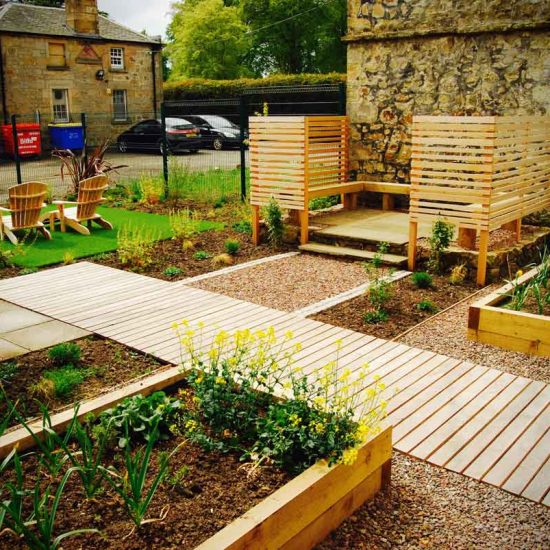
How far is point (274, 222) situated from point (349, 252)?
4.02ft

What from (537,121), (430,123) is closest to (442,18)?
(537,121)

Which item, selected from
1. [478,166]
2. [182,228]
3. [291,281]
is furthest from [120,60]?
[478,166]

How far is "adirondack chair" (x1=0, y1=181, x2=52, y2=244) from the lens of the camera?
945 cm

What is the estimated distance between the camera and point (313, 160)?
1009 cm

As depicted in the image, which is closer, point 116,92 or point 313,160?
point 313,160

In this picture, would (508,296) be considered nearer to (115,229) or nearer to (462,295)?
(462,295)

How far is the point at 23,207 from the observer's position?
9.59 meters

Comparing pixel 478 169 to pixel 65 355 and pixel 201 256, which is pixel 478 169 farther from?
pixel 65 355

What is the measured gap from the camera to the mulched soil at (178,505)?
287 cm

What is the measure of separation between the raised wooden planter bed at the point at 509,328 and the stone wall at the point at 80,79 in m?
24.4

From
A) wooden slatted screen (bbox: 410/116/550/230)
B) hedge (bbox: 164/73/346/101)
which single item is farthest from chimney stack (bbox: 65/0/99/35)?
wooden slatted screen (bbox: 410/116/550/230)

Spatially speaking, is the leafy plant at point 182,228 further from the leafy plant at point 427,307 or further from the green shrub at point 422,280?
the leafy plant at point 427,307

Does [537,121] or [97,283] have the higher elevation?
[537,121]

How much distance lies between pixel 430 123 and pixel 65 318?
448cm
